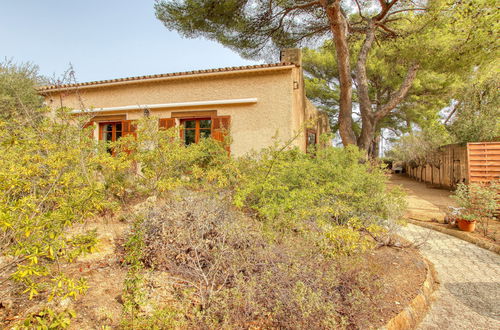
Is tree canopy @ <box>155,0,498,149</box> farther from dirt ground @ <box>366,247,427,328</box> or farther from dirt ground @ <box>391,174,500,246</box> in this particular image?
dirt ground @ <box>366,247,427,328</box>

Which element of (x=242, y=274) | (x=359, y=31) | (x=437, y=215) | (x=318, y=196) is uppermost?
(x=359, y=31)

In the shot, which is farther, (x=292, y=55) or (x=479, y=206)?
(x=292, y=55)

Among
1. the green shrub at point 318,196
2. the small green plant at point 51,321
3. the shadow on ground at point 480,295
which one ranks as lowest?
the shadow on ground at point 480,295

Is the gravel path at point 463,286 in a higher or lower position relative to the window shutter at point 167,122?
lower

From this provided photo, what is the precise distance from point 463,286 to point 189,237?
3736 mm

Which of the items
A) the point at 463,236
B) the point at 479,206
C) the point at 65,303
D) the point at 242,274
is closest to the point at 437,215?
the point at 479,206

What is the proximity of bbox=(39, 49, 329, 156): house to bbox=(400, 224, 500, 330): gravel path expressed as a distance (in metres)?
4.63

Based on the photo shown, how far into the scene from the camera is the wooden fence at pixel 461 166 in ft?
24.9

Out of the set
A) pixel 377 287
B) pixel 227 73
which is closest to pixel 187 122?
pixel 227 73

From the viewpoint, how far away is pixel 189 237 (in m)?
3.11

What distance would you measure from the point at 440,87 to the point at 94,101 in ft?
56.9

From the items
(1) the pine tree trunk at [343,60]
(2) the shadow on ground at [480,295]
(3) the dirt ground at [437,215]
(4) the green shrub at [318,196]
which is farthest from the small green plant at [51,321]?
(1) the pine tree trunk at [343,60]

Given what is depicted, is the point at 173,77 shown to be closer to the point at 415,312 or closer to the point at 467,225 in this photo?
the point at 415,312

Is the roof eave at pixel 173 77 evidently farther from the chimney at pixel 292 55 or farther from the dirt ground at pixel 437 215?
the dirt ground at pixel 437 215
